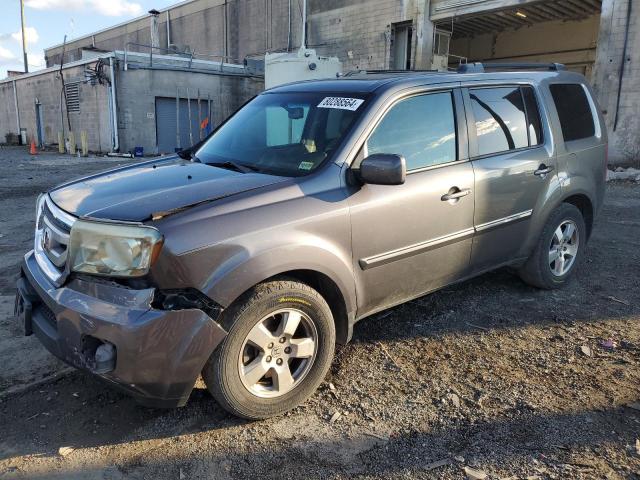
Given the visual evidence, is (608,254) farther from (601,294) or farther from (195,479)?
(195,479)

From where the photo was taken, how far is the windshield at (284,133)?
3246mm

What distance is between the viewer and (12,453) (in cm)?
260

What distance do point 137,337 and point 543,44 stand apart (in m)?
24.4

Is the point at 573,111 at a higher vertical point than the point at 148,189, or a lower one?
higher

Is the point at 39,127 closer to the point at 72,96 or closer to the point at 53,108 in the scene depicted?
the point at 53,108

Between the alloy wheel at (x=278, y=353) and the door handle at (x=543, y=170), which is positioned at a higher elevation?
the door handle at (x=543, y=170)

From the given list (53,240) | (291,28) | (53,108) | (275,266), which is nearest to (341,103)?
(275,266)

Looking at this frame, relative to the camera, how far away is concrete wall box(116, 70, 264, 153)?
773 inches

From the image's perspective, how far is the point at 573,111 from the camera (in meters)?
4.65

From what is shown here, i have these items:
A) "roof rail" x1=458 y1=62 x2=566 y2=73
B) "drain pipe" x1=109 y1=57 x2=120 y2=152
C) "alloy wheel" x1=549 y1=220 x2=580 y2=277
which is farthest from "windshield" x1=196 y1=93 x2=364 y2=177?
"drain pipe" x1=109 y1=57 x2=120 y2=152

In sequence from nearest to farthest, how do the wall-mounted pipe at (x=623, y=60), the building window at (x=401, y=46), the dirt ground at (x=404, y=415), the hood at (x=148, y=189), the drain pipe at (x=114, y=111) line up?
the dirt ground at (x=404, y=415), the hood at (x=148, y=189), the wall-mounted pipe at (x=623, y=60), the drain pipe at (x=114, y=111), the building window at (x=401, y=46)

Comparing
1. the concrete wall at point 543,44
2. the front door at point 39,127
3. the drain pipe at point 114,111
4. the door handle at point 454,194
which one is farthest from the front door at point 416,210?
the front door at point 39,127

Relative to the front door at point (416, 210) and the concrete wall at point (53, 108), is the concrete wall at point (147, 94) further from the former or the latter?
the front door at point (416, 210)

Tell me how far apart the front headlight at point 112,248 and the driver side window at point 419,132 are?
1.49 m
